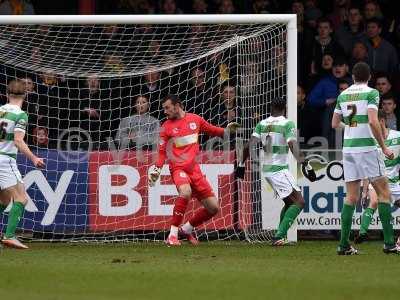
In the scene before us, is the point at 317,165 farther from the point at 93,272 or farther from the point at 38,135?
the point at 93,272

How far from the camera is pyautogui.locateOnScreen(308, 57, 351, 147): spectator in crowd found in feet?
61.9

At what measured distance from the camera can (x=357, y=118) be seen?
13.6m

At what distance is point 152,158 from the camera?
17547 millimetres

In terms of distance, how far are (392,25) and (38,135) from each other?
6.95 m

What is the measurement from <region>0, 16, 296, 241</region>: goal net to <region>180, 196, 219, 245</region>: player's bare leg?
970mm

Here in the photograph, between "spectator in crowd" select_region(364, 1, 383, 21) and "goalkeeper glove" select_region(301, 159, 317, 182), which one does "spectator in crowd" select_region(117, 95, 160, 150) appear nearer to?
"goalkeeper glove" select_region(301, 159, 317, 182)

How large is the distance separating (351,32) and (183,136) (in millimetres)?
5201

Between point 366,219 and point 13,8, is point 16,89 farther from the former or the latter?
point 366,219

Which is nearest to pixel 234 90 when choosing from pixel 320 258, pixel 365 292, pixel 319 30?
pixel 319 30

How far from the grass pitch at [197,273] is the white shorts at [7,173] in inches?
33.0

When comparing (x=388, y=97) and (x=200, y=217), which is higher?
(x=388, y=97)

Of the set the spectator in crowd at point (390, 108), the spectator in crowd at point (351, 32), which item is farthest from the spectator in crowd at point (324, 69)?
the spectator in crowd at point (390, 108)

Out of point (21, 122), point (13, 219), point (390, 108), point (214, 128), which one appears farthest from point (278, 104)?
point (13, 219)

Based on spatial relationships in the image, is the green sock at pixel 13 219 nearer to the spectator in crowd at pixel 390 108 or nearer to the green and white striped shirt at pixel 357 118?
the green and white striped shirt at pixel 357 118
